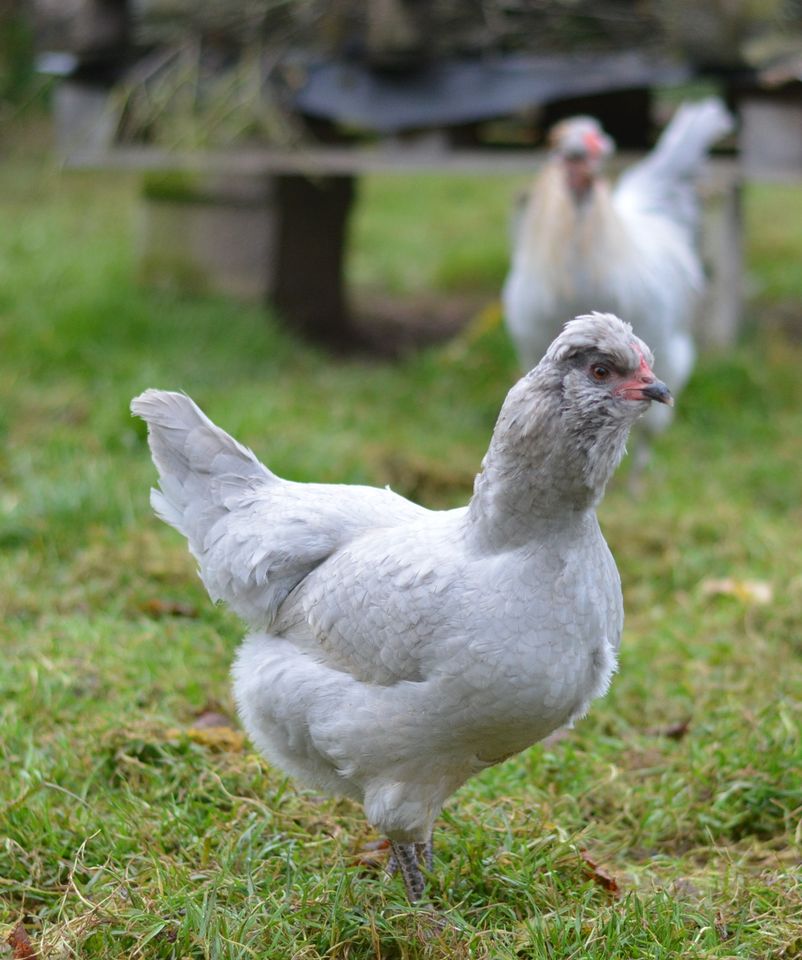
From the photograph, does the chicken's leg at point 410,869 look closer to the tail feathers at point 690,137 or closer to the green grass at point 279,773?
the green grass at point 279,773

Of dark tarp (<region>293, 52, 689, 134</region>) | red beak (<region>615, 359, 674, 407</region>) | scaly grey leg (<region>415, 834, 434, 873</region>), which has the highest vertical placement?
dark tarp (<region>293, 52, 689, 134</region>)

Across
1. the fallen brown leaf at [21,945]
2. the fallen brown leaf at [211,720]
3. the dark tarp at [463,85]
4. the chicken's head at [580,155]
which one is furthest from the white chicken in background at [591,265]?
the fallen brown leaf at [21,945]

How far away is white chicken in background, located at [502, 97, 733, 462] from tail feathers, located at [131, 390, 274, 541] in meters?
2.76

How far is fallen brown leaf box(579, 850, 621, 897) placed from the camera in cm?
277

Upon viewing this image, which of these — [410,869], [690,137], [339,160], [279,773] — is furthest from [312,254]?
[410,869]

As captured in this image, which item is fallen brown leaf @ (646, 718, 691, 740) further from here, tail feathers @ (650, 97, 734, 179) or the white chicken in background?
tail feathers @ (650, 97, 734, 179)

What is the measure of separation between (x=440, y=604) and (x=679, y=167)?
443 centimetres

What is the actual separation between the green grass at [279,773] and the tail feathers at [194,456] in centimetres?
68

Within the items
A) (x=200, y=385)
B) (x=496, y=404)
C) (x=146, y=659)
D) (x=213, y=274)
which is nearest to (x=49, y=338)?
(x=200, y=385)

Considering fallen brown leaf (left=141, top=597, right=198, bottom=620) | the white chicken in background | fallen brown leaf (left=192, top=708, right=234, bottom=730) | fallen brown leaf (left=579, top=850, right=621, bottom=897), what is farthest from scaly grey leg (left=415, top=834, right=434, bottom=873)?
the white chicken in background

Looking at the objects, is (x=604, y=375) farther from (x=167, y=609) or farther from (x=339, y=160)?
(x=339, y=160)

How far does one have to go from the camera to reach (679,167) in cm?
627

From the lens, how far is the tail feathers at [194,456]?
117 inches

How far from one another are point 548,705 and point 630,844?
0.87 meters
